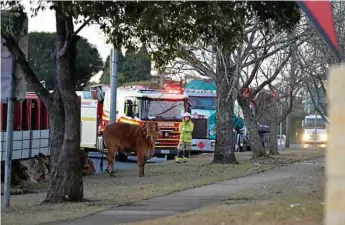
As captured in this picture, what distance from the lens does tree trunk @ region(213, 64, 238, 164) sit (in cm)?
2764

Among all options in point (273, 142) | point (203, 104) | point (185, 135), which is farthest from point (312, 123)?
point (185, 135)

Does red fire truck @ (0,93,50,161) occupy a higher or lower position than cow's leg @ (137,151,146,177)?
higher

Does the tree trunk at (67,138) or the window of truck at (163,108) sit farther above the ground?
the window of truck at (163,108)

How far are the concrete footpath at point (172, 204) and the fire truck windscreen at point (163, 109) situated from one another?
44.9ft

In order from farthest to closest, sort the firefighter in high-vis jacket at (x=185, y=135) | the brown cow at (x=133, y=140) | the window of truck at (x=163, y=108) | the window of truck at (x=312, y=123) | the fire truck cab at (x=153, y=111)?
the window of truck at (x=312, y=123), the window of truck at (x=163, y=108), the fire truck cab at (x=153, y=111), the firefighter in high-vis jacket at (x=185, y=135), the brown cow at (x=133, y=140)

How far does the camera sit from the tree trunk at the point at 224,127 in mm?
27641

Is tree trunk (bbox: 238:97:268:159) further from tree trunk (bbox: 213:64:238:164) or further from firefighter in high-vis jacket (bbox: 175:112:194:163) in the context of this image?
tree trunk (bbox: 213:64:238:164)

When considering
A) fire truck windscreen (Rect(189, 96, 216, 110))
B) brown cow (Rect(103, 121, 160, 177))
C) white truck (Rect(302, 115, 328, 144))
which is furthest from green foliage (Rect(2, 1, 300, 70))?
white truck (Rect(302, 115, 328, 144))

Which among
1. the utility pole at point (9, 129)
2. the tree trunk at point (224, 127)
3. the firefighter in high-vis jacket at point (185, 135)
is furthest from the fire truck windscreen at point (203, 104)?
the utility pole at point (9, 129)

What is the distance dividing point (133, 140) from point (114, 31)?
8709 millimetres

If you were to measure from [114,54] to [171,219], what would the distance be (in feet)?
45.9

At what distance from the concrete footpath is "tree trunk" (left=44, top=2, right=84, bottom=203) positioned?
1160mm

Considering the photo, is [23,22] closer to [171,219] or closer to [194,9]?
[194,9]

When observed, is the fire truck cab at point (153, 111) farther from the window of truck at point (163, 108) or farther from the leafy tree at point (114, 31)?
the leafy tree at point (114, 31)
